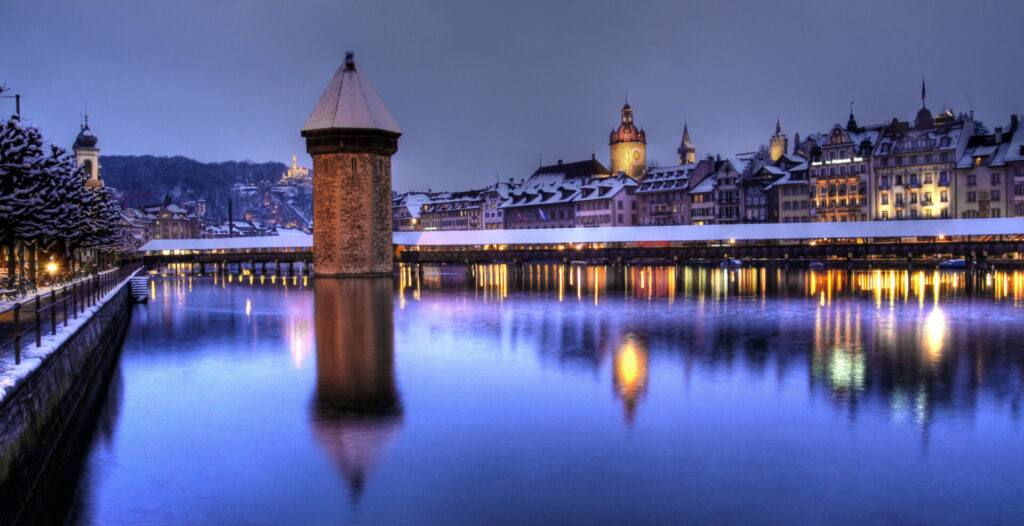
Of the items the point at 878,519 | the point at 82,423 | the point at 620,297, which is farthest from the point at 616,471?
the point at 620,297

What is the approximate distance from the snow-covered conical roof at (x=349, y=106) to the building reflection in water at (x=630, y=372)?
111 ft

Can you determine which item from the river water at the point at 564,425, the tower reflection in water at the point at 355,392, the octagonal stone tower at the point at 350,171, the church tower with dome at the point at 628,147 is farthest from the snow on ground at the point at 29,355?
the church tower with dome at the point at 628,147

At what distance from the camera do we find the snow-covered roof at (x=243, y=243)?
244 feet

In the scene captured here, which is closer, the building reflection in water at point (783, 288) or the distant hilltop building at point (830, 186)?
the building reflection in water at point (783, 288)

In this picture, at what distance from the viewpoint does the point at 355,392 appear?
1248 centimetres

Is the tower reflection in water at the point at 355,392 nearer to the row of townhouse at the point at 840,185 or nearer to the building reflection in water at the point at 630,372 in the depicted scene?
the building reflection in water at the point at 630,372

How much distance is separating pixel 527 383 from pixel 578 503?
18.9ft

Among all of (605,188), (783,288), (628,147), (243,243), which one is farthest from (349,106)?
(628,147)

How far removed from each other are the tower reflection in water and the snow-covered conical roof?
25.3m

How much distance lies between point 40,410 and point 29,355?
75cm

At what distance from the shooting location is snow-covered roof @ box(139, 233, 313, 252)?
74250 mm

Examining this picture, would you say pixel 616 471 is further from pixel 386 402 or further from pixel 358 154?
pixel 358 154

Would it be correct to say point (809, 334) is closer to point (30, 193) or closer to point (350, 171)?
point (30, 193)

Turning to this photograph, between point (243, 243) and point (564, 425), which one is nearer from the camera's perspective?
point (564, 425)
